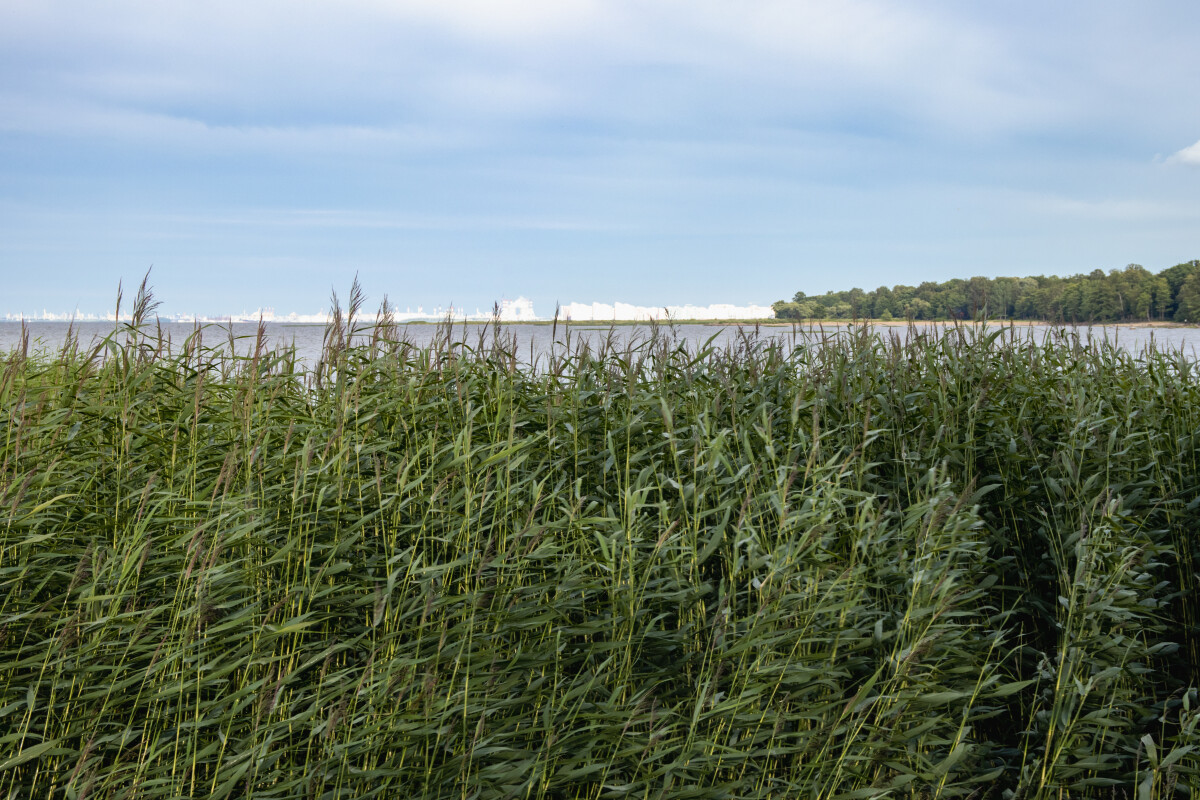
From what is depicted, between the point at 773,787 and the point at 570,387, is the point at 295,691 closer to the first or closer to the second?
the point at 773,787

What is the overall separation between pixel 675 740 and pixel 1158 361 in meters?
6.37

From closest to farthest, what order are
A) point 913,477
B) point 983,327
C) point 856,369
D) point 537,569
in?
point 537,569 < point 913,477 < point 856,369 < point 983,327

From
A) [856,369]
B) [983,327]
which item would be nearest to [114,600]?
[856,369]

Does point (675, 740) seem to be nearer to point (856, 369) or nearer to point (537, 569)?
point (537, 569)

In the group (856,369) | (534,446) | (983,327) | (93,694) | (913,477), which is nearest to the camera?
(93,694)

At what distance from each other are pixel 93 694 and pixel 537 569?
1.96m

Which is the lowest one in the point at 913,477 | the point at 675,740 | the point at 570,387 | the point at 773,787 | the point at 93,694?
the point at 773,787

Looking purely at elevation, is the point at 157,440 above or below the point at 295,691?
above

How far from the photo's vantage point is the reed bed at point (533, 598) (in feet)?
9.88

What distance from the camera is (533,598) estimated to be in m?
3.74

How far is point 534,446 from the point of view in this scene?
4758 millimetres

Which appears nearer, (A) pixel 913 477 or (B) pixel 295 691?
(B) pixel 295 691

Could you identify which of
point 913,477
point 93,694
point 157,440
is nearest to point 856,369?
point 913,477

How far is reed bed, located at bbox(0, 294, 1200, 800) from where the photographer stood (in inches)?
119
